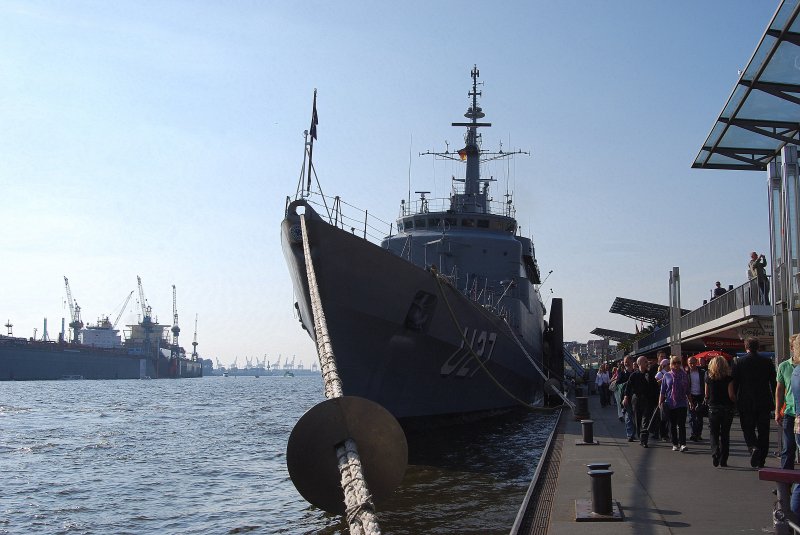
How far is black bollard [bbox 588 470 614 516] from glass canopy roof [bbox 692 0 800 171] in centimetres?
465

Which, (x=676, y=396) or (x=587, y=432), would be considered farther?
(x=587, y=432)

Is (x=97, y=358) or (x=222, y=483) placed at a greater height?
(x=97, y=358)

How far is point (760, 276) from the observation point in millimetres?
12125

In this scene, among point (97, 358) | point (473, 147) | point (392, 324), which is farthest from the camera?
point (97, 358)

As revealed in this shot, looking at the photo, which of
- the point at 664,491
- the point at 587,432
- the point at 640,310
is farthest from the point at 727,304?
the point at 640,310

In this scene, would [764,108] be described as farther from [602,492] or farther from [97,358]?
[97,358]

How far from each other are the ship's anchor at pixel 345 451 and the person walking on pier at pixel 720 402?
5.54 meters

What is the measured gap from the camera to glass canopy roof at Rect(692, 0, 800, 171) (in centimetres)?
755

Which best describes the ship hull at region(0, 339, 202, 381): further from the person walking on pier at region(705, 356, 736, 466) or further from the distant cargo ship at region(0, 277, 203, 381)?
the person walking on pier at region(705, 356, 736, 466)

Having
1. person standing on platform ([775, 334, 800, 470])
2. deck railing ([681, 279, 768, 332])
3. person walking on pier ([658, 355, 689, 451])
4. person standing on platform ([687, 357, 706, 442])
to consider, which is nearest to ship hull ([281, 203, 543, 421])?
person standing on platform ([687, 357, 706, 442])

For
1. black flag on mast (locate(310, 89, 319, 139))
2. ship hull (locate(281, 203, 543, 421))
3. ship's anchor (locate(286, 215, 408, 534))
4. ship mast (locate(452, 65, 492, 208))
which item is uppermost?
ship mast (locate(452, 65, 492, 208))

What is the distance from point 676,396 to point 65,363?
4360 inches

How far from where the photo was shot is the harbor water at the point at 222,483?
9523 millimetres

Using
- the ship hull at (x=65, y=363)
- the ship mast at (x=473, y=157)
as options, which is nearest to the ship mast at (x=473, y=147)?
the ship mast at (x=473, y=157)
